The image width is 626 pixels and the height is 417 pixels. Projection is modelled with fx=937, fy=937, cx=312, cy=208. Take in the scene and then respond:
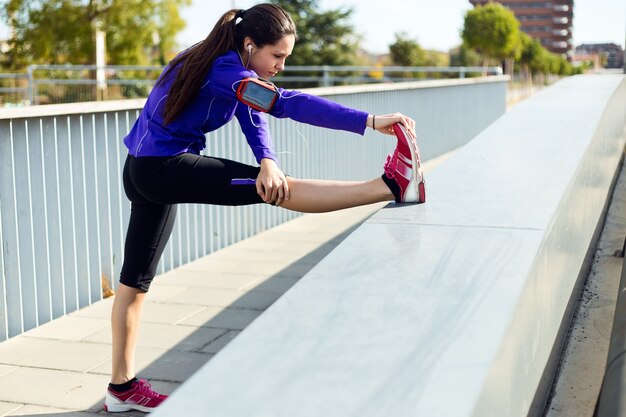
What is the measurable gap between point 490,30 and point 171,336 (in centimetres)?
6635

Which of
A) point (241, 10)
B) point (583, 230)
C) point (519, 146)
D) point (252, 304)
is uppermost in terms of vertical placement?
point (241, 10)

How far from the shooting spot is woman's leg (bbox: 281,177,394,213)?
147 inches

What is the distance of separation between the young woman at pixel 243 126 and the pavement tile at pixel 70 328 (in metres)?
1.57

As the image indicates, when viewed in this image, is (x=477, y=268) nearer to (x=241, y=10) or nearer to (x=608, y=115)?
(x=241, y=10)

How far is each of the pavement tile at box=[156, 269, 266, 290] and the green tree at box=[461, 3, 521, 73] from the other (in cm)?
6434

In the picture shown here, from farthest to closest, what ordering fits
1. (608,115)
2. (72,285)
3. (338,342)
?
(608,115)
(72,285)
(338,342)

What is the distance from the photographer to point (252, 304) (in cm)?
592

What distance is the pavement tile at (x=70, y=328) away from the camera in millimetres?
5176

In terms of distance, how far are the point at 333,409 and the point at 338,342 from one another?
0.33 metres

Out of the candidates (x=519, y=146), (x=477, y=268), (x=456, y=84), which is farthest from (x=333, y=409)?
(x=456, y=84)

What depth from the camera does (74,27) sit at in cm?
4188

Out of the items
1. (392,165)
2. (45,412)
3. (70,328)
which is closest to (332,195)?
(392,165)

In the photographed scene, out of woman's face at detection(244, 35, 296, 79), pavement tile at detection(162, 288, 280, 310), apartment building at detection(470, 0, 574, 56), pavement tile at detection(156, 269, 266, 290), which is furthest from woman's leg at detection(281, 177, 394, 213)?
apartment building at detection(470, 0, 574, 56)

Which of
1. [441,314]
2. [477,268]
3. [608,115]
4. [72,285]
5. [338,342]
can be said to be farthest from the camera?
[608,115]
